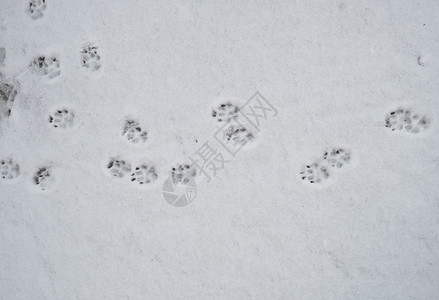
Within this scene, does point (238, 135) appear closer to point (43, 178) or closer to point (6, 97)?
point (43, 178)

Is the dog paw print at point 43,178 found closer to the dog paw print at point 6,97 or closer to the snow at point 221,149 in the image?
the snow at point 221,149

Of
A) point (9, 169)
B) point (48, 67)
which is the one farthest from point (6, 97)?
point (9, 169)

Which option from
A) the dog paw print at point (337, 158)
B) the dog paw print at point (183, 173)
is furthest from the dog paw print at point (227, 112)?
the dog paw print at point (337, 158)

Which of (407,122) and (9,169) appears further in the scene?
(9,169)

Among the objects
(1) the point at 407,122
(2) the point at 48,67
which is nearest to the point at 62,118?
(2) the point at 48,67

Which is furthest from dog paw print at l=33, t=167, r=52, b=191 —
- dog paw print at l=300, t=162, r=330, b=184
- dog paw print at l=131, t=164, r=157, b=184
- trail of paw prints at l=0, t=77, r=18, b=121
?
dog paw print at l=300, t=162, r=330, b=184

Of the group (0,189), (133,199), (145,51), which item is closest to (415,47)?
(145,51)

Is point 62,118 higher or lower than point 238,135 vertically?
lower

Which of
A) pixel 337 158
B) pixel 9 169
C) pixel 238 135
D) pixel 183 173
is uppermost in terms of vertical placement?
pixel 337 158
